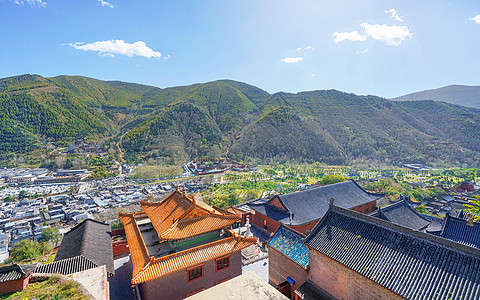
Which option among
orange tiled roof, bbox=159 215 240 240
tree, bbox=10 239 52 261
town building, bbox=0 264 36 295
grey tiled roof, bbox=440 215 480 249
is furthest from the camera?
tree, bbox=10 239 52 261

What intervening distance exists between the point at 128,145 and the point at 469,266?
126021 mm

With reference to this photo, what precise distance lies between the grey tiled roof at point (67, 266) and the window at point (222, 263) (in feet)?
22.9

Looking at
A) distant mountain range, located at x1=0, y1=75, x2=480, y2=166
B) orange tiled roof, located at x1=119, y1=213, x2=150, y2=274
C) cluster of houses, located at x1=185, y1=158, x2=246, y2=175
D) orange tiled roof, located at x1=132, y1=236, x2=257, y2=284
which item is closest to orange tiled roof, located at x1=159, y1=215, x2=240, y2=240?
orange tiled roof, located at x1=132, y1=236, x2=257, y2=284

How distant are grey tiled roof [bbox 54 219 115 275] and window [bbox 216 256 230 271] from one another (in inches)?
236

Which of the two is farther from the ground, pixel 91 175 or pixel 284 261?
pixel 284 261

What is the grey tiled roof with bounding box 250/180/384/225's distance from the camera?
76.6 ft

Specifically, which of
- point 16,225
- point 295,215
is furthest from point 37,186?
point 295,215

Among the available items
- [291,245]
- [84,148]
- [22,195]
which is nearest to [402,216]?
[291,245]

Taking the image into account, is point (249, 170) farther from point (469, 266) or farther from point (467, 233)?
point (469, 266)

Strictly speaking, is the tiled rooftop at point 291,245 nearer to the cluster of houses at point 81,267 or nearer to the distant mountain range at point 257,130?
the cluster of houses at point 81,267

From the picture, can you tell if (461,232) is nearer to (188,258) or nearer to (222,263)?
(222,263)

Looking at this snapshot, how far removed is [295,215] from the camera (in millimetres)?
23375

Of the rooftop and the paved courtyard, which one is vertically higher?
the rooftop

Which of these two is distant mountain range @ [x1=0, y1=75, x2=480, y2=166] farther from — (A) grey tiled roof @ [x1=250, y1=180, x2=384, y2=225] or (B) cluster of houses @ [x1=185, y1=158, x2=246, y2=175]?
(A) grey tiled roof @ [x1=250, y1=180, x2=384, y2=225]
